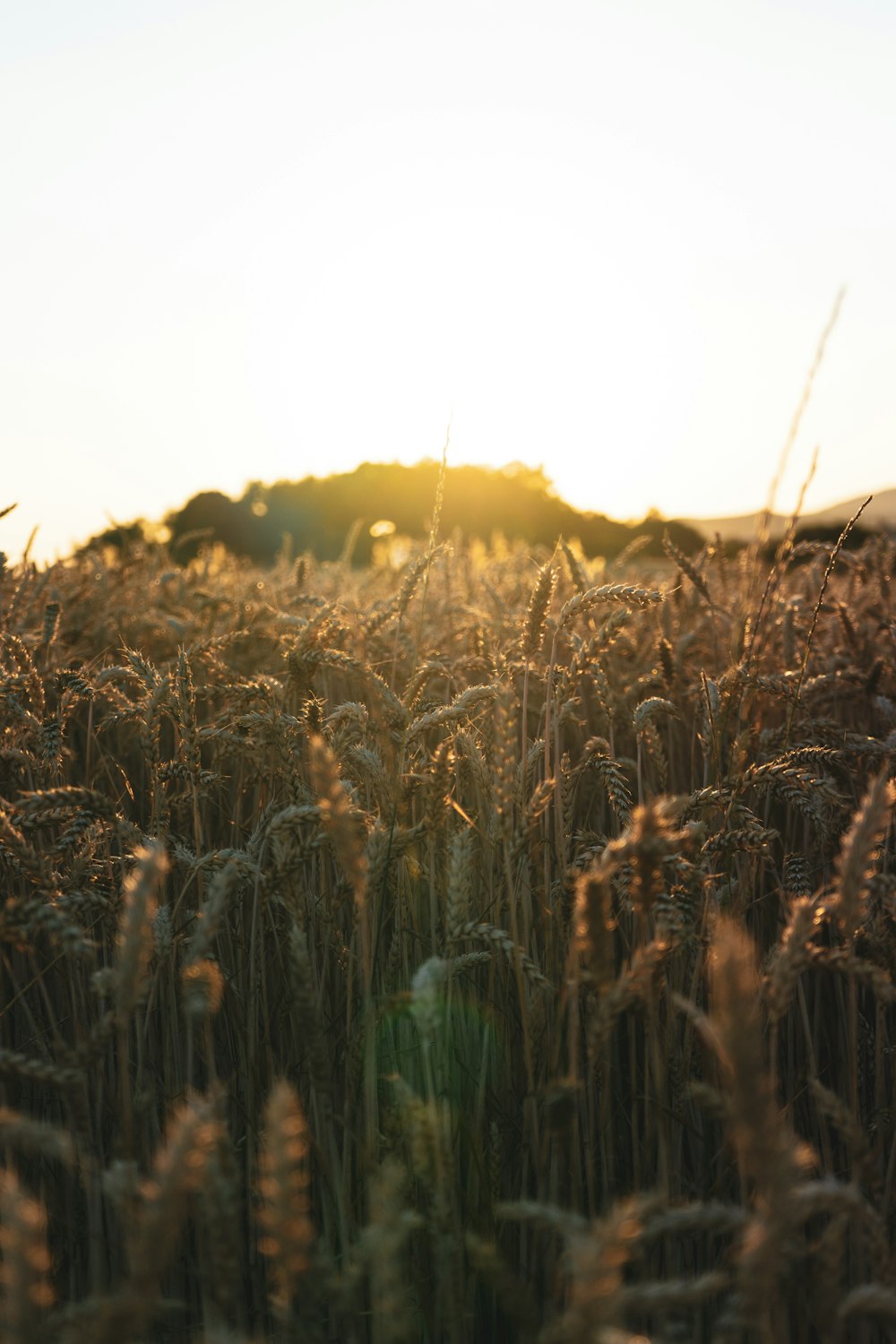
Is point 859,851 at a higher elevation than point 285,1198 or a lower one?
higher

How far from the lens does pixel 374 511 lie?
2788 centimetres

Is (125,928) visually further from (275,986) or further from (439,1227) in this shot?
(275,986)

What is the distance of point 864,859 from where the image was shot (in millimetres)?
1037

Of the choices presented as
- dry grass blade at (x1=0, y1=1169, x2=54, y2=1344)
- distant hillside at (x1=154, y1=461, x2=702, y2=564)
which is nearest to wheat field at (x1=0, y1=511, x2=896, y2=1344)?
dry grass blade at (x1=0, y1=1169, x2=54, y2=1344)

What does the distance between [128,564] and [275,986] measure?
10.6ft

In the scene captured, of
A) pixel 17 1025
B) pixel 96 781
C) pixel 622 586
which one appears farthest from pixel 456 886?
pixel 96 781

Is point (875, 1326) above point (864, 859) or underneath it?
underneath

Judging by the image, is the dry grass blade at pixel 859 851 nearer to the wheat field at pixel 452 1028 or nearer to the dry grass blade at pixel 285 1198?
the wheat field at pixel 452 1028

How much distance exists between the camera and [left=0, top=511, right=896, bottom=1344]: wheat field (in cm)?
85

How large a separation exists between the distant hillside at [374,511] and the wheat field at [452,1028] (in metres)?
18.6

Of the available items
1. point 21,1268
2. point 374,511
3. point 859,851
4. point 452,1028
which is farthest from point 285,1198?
point 374,511

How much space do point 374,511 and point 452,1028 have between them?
26.6 m

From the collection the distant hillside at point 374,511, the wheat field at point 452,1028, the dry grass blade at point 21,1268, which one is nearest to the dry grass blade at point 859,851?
the wheat field at point 452,1028

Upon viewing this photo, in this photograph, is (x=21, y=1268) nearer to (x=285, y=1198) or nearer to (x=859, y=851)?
(x=285, y=1198)
